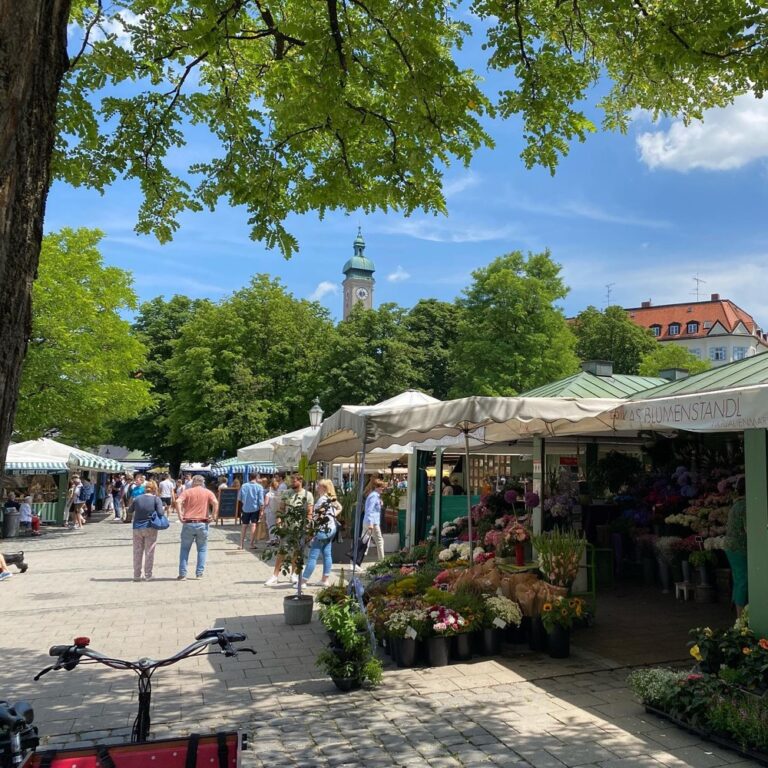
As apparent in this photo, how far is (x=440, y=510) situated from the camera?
1331 centimetres

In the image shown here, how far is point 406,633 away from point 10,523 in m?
18.5

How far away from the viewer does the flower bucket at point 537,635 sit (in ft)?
22.6

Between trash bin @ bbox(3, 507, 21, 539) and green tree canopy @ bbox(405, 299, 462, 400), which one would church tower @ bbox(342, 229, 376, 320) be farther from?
trash bin @ bbox(3, 507, 21, 539)

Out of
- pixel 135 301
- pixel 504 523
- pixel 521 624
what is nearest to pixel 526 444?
pixel 504 523

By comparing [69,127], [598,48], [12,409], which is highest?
[598,48]

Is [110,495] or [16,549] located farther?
[110,495]

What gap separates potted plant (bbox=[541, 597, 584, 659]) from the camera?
21.8 ft

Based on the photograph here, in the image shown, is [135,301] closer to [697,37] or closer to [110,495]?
[110,495]

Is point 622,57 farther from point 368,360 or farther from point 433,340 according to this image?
point 433,340

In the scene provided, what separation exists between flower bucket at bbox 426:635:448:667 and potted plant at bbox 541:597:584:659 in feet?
3.36

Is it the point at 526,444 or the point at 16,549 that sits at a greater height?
the point at 526,444

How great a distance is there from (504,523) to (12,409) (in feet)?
27.8

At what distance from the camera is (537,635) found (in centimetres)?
691

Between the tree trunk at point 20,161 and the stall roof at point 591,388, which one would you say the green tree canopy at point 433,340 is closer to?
the stall roof at point 591,388
